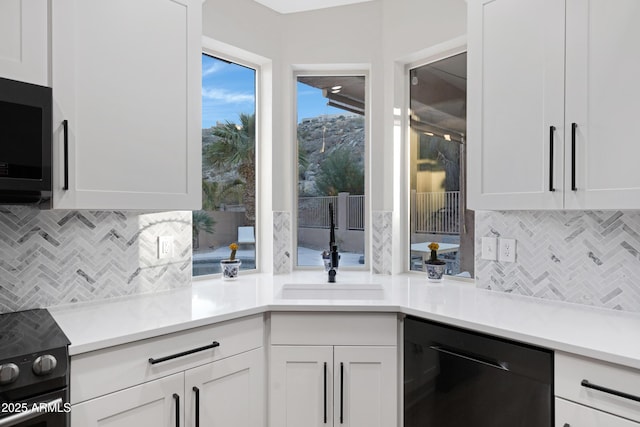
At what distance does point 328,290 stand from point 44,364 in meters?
1.38

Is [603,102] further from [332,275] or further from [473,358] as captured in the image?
[332,275]

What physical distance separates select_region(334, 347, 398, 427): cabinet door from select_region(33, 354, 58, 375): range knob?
3.41 feet

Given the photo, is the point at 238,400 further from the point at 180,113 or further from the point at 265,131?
the point at 265,131

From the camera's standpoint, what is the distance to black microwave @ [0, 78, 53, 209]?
129cm

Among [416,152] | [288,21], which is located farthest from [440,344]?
[288,21]

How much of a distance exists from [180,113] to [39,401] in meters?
1.16

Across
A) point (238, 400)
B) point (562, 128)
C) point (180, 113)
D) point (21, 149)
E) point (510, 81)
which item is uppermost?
point (510, 81)

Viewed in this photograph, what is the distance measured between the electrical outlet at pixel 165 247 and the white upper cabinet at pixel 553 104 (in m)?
1.49

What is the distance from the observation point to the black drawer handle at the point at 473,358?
56.6 inches

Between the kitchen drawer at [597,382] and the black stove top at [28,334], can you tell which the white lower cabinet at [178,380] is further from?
the kitchen drawer at [597,382]

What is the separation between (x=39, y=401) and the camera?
3.75 feet

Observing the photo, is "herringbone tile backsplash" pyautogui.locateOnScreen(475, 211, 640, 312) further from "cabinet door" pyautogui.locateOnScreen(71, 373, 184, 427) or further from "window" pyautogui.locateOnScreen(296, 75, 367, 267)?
"cabinet door" pyautogui.locateOnScreen(71, 373, 184, 427)

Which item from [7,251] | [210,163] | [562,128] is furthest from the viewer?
[210,163]

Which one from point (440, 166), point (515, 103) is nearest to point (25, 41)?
point (515, 103)
